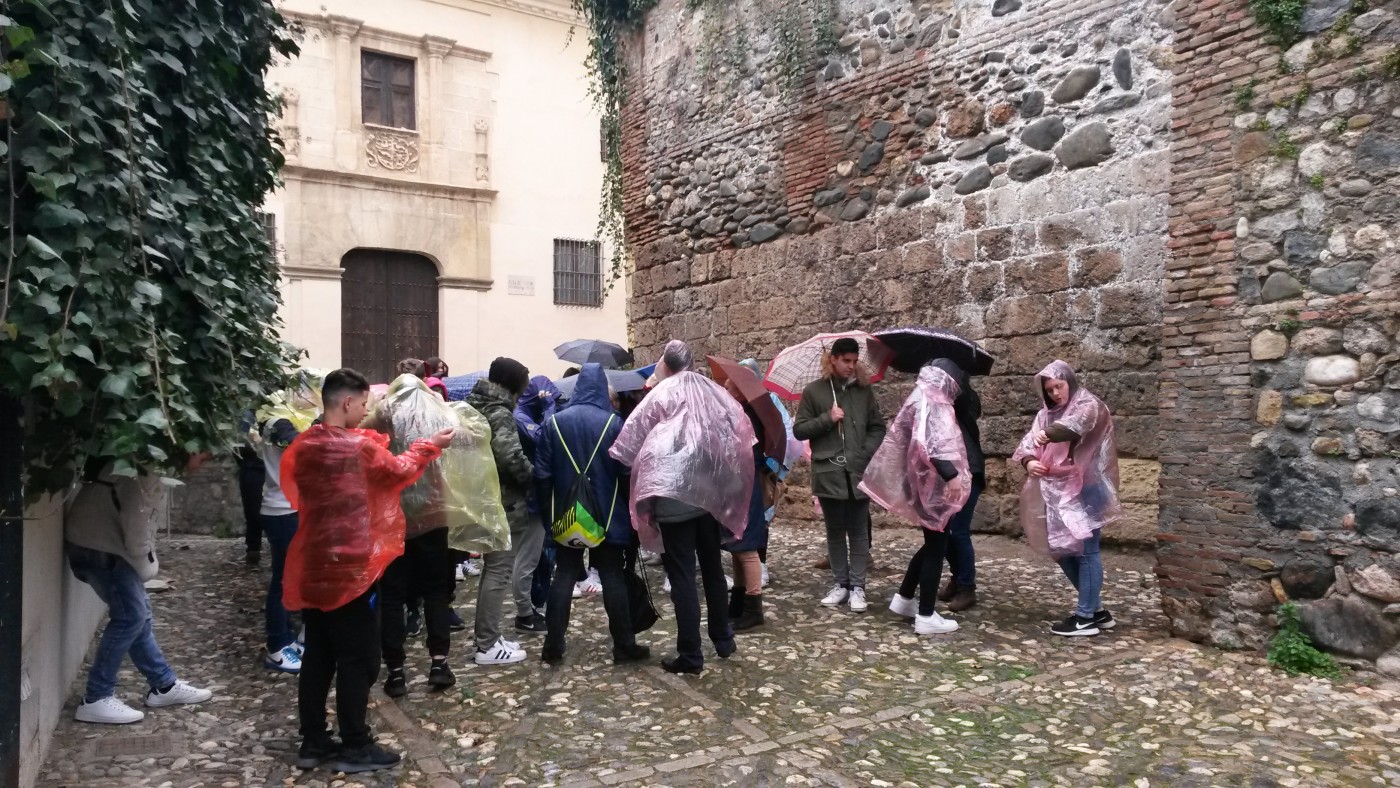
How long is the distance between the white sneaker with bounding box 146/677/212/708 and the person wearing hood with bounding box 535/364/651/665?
1599 millimetres

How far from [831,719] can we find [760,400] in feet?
6.87

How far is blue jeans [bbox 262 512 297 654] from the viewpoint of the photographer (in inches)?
198

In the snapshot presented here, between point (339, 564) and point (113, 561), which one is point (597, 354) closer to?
point (113, 561)

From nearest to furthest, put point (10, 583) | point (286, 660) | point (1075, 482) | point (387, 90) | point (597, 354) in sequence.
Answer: point (10, 583) < point (286, 660) < point (1075, 482) < point (597, 354) < point (387, 90)

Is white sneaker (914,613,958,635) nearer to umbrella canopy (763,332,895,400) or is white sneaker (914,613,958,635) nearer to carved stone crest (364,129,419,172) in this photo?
umbrella canopy (763,332,895,400)

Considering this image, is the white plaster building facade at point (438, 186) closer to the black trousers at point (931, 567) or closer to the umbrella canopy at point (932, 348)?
the umbrella canopy at point (932, 348)

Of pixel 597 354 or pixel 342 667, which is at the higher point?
pixel 597 354

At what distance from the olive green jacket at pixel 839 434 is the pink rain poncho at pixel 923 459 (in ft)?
0.76

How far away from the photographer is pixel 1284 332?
470 cm

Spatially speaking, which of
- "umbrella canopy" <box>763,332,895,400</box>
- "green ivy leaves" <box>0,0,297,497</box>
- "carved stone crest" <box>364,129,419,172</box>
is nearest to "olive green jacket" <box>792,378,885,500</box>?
"umbrella canopy" <box>763,332,895,400</box>

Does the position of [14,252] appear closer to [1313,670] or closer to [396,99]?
[1313,670]

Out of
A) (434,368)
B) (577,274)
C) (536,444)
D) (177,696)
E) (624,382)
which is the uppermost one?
(577,274)

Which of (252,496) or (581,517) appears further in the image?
(252,496)

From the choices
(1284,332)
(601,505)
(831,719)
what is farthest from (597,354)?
(1284,332)
